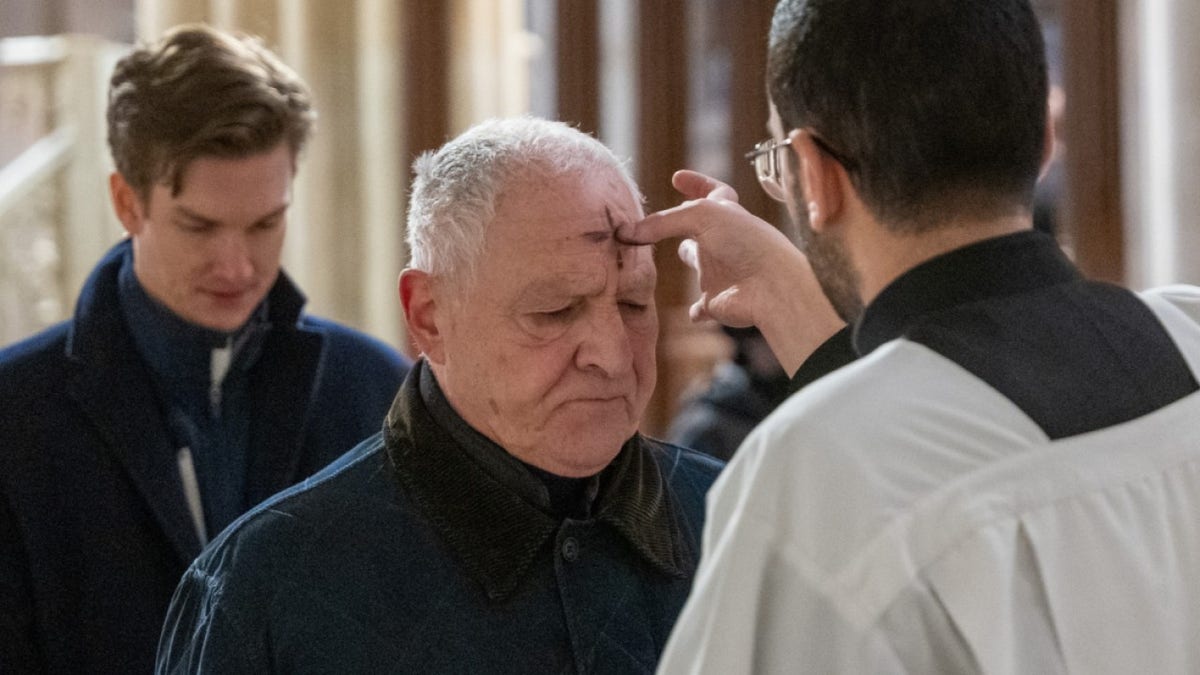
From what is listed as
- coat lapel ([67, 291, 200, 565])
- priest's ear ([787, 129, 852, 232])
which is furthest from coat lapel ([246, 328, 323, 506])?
priest's ear ([787, 129, 852, 232])

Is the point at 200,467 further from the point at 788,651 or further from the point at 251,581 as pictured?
the point at 788,651

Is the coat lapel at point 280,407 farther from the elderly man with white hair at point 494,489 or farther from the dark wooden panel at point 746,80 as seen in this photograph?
the dark wooden panel at point 746,80

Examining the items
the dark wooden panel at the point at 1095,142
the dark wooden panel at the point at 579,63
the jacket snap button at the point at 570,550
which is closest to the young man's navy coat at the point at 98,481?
the jacket snap button at the point at 570,550

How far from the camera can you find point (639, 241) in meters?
1.85

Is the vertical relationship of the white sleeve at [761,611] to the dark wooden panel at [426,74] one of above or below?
below

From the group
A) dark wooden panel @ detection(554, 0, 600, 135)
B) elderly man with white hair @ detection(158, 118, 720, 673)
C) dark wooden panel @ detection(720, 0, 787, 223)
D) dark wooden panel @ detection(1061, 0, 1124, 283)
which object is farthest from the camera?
dark wooden panel @ detection(554, 0, 600, 135)

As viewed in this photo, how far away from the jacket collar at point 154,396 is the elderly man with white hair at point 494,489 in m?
0.50

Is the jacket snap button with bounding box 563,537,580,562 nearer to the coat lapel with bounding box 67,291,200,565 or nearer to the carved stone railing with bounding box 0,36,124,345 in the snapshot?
the coat lapel with bounding box 67,291,200,565

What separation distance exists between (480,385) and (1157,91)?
2.57 meters

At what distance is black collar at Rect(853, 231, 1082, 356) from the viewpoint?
126 cm

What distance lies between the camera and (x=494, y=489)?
71.3 inches

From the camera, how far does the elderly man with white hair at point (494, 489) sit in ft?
5.68

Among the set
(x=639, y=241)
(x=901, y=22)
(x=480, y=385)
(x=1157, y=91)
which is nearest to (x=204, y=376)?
(x=480, y=385)

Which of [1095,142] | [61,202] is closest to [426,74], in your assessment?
[61,202]
